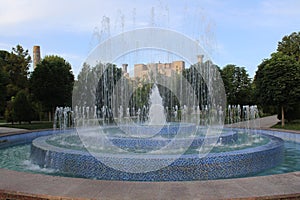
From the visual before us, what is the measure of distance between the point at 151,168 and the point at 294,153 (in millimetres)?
6390

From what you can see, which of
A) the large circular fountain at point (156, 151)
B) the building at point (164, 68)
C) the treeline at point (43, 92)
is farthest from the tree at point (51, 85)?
the building at point (164, 68)

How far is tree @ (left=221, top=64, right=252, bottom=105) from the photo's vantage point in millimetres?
33562

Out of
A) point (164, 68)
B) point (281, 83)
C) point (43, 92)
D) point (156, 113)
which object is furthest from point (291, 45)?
point (43, 92)

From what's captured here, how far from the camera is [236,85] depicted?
34.8 meters

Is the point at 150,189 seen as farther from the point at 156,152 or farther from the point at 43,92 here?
the point at 43,92

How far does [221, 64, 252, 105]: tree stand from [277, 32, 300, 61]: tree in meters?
5.34

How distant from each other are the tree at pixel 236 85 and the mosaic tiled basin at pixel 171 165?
Result: 27.3m

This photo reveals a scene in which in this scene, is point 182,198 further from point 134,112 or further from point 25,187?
point 134,112

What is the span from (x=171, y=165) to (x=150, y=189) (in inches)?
82.8

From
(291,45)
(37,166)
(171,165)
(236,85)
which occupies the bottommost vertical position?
(37,166)

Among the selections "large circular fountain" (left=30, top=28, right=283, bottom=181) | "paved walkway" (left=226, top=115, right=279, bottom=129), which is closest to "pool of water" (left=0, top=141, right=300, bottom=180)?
"large circular fountain" (left=30, top=28, right=283, bottom=181)

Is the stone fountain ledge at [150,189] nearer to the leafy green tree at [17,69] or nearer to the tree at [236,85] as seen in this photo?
the tree at [236,85]

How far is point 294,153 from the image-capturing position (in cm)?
977

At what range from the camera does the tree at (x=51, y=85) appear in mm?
23953
